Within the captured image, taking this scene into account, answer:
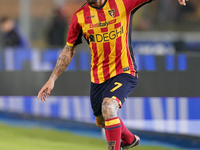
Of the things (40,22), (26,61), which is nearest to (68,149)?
(26,61)

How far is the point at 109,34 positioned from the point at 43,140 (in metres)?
2.32

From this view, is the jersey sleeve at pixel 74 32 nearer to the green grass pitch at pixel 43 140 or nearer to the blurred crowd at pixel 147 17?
the green grass pitch at pixel 43 140

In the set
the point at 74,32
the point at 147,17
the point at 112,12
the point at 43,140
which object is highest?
the point at 147,17

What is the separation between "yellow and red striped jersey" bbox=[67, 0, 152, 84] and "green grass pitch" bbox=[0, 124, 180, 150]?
1.56 meters

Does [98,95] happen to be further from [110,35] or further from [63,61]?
[110,35]

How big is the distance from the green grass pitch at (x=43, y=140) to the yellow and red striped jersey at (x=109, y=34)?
1564mm

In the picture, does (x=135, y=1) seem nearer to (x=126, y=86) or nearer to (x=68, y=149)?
(x=126, y=86)

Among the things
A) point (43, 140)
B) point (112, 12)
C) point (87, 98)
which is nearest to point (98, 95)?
point (112, 12)

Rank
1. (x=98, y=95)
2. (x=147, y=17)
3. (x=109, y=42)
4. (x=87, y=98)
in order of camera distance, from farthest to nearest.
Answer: (x=147, y=17) → (x=87, y=98) → (x=98, y=95) → (x=109, y=42)

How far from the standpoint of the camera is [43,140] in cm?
598

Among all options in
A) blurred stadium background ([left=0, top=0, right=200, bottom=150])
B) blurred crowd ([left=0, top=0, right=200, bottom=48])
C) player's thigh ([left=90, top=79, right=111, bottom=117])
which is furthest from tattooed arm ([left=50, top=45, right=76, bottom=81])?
blurred crowd ([left=0, top=0, right=200, bottom=48])

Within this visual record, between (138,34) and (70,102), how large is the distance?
6.21 metres

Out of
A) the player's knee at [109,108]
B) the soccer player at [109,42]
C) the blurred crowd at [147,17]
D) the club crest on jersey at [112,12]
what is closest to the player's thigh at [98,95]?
the soccer player at [109,42]

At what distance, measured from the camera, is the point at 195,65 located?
626 centimetres
